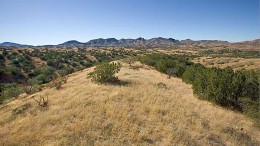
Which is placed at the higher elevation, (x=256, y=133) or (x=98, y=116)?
(x=98, y=116)

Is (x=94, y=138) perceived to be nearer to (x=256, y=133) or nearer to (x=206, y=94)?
(x=256, y=133)

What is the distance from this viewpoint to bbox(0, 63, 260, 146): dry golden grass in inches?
452

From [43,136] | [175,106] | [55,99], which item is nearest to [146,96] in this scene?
[175,106]

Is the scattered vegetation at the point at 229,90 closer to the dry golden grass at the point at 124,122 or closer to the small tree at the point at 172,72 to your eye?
the dry golden grass at the point at 124,122

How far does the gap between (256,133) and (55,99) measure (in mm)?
12848

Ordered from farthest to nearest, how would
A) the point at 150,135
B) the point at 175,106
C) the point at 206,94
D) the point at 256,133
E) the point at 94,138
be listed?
the point at 206,94
the point at 175,106
the point at 256,133
the point at 150,135
the point at 94,138

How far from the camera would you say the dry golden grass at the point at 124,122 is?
11.5 m

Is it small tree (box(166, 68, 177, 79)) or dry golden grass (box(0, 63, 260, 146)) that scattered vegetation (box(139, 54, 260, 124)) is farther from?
small tree (box(166, 68, 177, 79))

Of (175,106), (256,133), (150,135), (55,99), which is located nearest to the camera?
(150,135)

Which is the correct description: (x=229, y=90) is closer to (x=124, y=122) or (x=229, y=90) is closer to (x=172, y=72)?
(x=124, y=122)

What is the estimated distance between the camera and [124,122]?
13.0 meters

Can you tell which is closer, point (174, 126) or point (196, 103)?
point (174, 126)

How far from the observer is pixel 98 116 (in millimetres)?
13680

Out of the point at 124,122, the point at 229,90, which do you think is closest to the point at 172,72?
the point at 229,90
